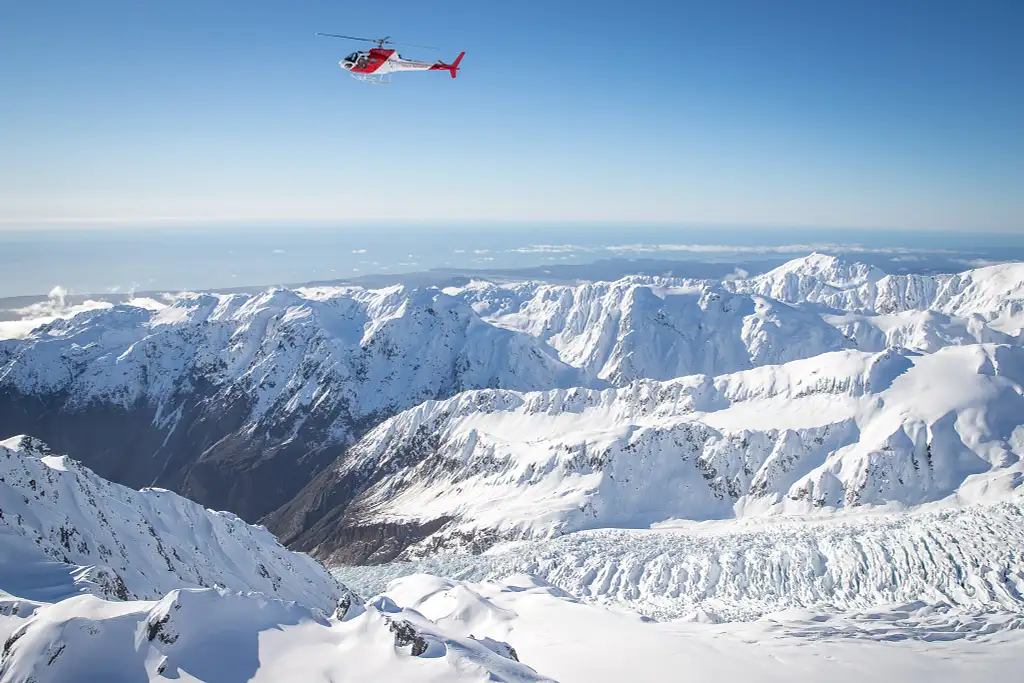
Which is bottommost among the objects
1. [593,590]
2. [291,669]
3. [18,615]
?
[593,590]

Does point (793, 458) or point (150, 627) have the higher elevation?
point (150, 627)

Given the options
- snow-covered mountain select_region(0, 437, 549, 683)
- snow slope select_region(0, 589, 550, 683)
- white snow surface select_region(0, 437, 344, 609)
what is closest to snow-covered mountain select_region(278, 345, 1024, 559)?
white snow surface select_region(0, 437, 344, 609)

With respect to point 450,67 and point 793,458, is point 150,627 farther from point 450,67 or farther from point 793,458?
point 793,458

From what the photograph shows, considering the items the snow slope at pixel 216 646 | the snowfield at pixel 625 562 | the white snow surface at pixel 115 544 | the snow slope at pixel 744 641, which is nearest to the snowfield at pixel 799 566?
the snowfield at pixel 625 562

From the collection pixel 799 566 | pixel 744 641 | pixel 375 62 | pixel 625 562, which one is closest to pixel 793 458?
pixel 799 566

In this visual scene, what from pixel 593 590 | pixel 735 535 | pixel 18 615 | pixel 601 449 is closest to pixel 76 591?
pixel 18 615

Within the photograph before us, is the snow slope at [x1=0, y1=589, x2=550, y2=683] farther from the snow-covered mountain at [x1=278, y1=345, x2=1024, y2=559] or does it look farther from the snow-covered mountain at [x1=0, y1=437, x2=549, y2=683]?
the snow-covered mountain at [x1=278, y1=345, x2=1024, y2=559]

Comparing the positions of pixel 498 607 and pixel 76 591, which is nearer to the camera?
pixel 76 591

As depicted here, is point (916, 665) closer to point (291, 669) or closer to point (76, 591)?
point (291, 669)
